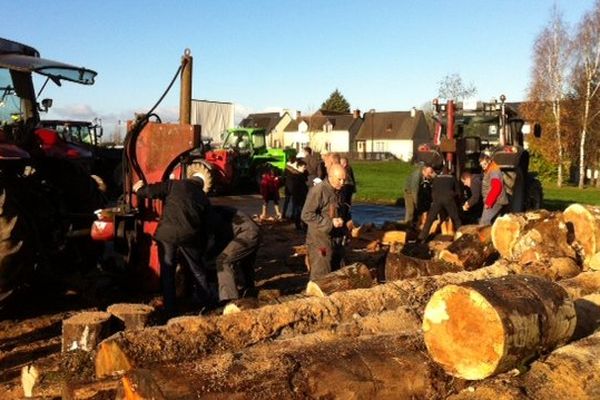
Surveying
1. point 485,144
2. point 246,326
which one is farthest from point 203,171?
point 246,326

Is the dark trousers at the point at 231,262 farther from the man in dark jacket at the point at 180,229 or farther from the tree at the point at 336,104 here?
the tree at the point at 336,104

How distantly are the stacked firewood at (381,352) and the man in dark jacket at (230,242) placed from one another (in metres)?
1.99

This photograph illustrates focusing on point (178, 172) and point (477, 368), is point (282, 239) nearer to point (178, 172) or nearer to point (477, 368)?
point (178, 172)

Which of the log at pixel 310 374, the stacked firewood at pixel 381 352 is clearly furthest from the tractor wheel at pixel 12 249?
the log at pixel 310 374

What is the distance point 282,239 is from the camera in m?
13.0

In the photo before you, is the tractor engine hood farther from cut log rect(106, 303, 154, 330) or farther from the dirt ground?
cut log rect(106, 303, 154, 330)

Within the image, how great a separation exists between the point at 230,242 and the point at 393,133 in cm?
7661

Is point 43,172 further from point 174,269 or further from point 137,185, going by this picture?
point 174,269

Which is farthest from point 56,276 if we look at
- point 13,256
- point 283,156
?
point 283,156

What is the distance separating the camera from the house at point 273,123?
88625 millimetres

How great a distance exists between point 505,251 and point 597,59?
106 feet

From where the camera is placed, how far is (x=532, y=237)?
Answer: 8266 mm

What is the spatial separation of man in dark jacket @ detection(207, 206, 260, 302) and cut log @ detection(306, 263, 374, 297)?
1058mm

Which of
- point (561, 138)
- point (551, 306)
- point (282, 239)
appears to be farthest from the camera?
point (561, 138)
